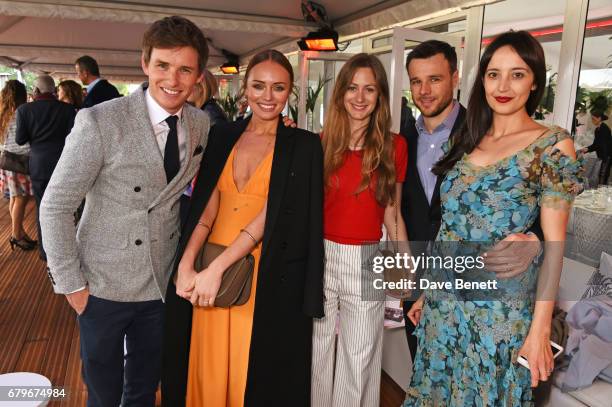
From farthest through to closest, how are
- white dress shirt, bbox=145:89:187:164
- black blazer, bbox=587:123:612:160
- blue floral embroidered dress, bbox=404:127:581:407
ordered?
black blazer, bbox=587:123:612:160
white dress shirt, bbox=145:89:187:164
blue floral embroidered dress, bbox=404:127:581:407

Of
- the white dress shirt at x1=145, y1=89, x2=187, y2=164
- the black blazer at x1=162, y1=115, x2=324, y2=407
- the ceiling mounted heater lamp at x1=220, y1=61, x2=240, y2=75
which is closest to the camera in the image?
the white dress shirt at x1=145, y1=89, x2=187, y2=164

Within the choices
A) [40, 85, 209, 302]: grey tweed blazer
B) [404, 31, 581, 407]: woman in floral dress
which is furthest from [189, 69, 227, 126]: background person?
[404, 31, 581, 407]: woman in floral dress

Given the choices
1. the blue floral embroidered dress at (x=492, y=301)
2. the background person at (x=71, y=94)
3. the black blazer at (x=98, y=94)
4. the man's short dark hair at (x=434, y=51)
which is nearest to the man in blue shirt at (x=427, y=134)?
the man's short dark hair at (x=434, y=51)

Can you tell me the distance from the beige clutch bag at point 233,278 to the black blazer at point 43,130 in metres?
3.40

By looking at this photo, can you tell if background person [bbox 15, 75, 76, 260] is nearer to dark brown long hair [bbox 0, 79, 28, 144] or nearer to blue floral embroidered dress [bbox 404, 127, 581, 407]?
dark brown long hair [bbox 0, 79, 28, 144]

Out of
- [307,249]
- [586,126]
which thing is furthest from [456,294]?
[586,126]

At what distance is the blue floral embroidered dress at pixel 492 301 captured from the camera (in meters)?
1.33

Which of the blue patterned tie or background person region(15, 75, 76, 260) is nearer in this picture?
the blue patterned tie

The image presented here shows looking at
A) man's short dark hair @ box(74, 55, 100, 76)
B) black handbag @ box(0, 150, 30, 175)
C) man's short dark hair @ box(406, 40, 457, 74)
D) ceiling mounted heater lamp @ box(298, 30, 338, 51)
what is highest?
ceiling mounted heater lamp @ box(298, 30, 338, 51)

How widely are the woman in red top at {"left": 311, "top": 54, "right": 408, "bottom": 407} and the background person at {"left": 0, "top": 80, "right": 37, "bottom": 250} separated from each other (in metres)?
4.31

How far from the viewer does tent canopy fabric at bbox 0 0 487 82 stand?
211 inches

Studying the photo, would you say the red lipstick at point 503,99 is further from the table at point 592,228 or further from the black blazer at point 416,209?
the table at point 592,228

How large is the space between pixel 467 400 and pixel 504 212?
26.1 inches

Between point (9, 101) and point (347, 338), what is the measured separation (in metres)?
4.76
